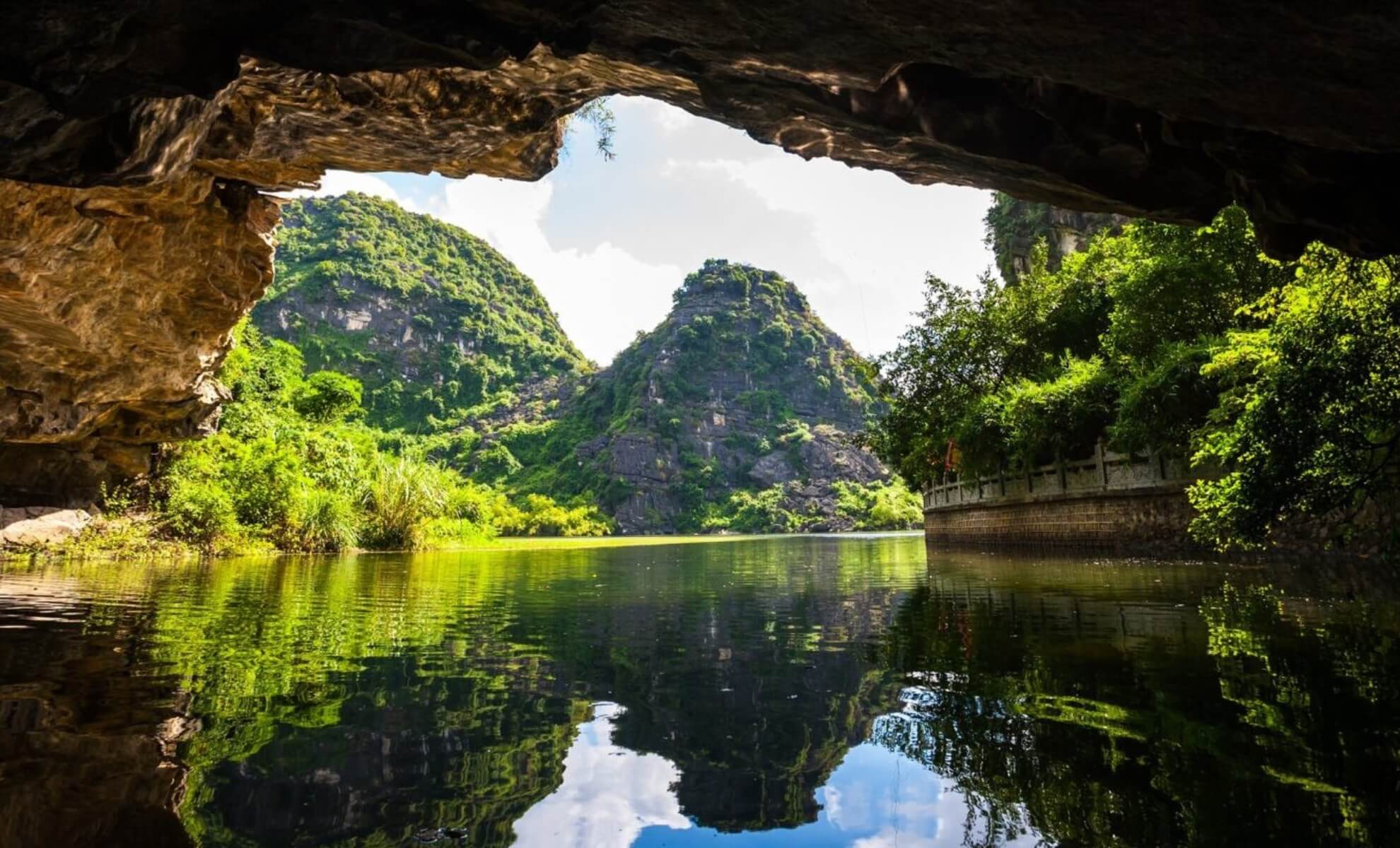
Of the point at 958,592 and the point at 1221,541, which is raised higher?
the point at 1221,541

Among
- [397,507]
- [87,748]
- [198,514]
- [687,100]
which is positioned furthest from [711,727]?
[397,507]

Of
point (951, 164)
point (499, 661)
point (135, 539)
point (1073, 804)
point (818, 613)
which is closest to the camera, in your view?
point (1073, 804)

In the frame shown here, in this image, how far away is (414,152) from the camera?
28.9 feet

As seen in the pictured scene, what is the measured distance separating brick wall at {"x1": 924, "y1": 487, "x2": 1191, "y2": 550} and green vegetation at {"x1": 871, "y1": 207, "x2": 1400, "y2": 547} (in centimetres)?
137

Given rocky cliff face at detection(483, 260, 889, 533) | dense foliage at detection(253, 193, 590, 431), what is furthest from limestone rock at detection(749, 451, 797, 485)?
dense foliage at detection(253, 193, 590, 431)

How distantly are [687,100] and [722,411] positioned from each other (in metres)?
116

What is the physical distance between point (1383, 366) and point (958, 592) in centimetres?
542

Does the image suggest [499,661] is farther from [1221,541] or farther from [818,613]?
[1221,541]

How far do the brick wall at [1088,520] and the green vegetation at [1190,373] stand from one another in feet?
4.50

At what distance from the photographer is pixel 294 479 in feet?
78.6

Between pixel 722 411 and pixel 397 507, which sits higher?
pixel 722 411

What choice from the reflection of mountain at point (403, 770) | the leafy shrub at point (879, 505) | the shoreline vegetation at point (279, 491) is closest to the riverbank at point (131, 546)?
the shoreline vegetation at point (279, 491)

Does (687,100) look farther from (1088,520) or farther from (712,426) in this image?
(712,426)

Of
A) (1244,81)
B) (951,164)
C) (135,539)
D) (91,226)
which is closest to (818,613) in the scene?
(951,164)
